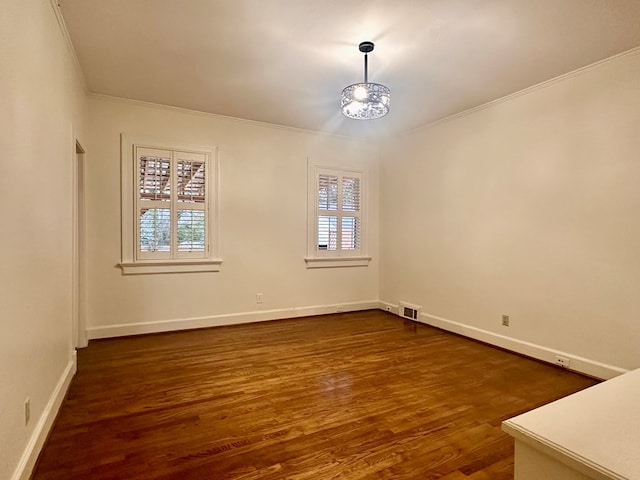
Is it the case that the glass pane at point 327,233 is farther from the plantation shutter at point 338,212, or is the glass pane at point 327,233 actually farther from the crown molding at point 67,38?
the crown molding at point 67,38

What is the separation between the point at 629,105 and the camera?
2.87 meters

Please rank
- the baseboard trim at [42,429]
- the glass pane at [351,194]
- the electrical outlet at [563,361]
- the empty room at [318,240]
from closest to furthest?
the baseboard trim at [42,429]
the empty room at [318,240]
the electrical outlet at [563,361]
the glass pane at [351,194]

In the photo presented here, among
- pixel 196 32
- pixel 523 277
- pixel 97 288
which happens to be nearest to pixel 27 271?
pixel 196 32

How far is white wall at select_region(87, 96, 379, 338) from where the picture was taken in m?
4.00

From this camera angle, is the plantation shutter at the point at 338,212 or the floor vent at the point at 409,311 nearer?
the floor vent at the point at 409,311

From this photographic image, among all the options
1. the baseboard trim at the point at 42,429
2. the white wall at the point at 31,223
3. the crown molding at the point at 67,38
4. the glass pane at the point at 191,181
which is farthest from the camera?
the glass pane at the point at 191,181

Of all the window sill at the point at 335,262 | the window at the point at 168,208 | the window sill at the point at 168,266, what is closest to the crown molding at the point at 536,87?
the window sill at the point at 335,262

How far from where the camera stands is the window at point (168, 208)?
411 centimetres

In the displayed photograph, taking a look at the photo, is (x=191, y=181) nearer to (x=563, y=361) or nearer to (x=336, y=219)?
(x=336, y=219)

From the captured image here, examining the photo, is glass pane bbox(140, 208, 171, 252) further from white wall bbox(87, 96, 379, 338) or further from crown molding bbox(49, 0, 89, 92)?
crown molding bbox(49, 0, 89, 92)

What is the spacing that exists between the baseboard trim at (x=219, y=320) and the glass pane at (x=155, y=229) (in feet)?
3.03

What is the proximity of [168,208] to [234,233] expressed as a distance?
0.88 m

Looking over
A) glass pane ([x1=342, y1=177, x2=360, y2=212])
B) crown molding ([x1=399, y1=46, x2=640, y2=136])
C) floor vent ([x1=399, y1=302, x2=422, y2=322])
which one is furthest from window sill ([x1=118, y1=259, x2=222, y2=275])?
crown molding ([x1=399, y1=46, x2=640, y2=136])

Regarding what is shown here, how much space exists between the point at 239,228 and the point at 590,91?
4048mm
